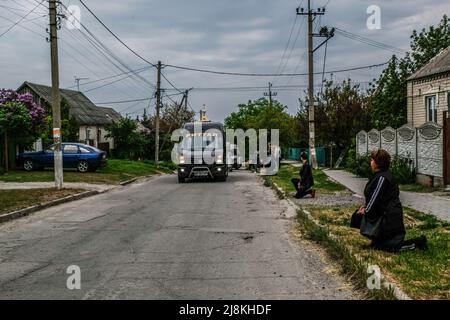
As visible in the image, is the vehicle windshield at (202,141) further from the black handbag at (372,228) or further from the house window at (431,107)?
the black handbag at (372,228)

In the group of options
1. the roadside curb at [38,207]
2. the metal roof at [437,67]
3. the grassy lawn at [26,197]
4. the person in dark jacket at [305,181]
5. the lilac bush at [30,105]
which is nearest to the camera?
the roadside curb at [38,207]

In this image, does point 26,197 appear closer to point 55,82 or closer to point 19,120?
point 55,82

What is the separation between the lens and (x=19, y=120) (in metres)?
26.8

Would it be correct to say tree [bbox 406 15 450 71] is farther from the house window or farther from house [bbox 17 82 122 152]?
house [bbox 17 82 122 152]

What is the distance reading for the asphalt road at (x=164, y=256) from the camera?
243 inches

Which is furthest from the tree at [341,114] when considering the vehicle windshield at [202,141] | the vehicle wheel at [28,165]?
the vehicle wheel at [28,165]

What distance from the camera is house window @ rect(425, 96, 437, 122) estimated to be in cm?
2603

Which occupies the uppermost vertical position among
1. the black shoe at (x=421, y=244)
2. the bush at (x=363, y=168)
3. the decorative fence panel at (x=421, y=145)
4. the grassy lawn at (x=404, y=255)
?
the decorative fence panel at (x=421, y=145)

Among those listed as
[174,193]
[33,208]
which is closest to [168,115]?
[174,193]

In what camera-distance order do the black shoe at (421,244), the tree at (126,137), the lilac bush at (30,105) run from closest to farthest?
the black shoe at (421,244) < the lilac bush at (30,105) < the tree at (126,137)

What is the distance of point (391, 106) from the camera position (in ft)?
112

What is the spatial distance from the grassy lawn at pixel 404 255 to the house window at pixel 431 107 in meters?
15.9

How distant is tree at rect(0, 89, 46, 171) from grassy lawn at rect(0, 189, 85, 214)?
9.21m
